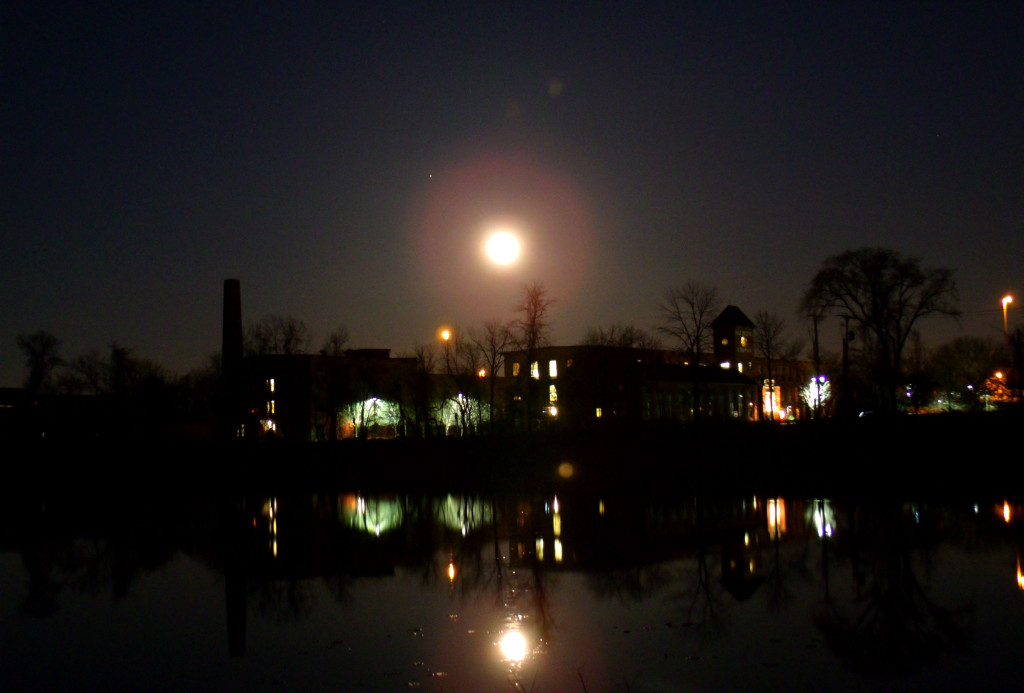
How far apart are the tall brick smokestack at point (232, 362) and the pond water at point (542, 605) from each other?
5727 centimetres

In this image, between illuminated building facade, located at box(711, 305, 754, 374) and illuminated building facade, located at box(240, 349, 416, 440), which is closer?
illuminated building facade, located at box(240, 349, 416, 440)

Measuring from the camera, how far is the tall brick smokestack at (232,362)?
8981 centimetres

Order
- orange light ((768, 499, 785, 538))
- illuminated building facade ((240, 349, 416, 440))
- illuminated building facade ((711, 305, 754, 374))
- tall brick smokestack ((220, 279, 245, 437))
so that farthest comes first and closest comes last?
illuminated building facade ((711, 305, 754, 374))
illuminated building facade ((240, 349, 416, 440))
tall brick smokestack ((220, 279, 245, 437))
orange light ((768, 499, 785, 538))

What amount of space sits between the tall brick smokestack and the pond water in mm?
57273

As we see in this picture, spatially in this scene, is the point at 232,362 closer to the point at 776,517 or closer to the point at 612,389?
the point at 612,389

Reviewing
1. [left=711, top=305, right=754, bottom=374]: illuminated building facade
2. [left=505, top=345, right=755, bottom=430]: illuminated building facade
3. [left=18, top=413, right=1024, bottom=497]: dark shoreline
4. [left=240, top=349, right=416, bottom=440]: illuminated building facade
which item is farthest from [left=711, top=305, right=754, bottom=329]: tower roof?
[left=18, top=413, right=1024, bottom=497]: dark shoreline

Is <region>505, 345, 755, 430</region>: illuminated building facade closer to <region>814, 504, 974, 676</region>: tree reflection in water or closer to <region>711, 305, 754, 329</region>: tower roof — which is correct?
<region>711, 305, 754, 329</region>: tower roof

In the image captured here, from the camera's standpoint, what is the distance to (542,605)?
1792cm

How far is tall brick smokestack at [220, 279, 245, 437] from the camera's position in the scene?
295ft

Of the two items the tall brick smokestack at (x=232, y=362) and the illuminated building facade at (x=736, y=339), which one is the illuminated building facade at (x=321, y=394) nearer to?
the tall brick smokestack at (x=232, y=362)

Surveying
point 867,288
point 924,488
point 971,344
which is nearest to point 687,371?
point 971,344

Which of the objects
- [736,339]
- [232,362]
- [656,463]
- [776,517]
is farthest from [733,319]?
[776,517]

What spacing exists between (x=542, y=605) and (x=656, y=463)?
36.0 metres

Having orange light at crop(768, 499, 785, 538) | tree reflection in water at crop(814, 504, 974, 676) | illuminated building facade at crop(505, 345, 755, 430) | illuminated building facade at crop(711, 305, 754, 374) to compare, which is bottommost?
orange light at crop(768, 499, 785, 538)
